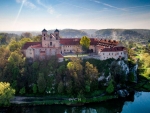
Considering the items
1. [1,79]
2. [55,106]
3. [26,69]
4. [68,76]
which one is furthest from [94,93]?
[1,79]

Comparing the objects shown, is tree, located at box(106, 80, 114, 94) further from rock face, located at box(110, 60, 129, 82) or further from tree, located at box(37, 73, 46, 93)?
tree, located at box(37, 73, 46, 93)

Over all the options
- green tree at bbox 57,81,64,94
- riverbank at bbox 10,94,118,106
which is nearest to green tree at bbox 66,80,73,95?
green tree at bbox 57,81,64,94

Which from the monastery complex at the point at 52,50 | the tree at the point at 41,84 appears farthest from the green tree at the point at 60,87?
the monastery complex at the point at 52,50

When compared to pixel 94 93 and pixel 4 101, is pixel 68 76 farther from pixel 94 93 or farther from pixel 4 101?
pixel 4 101

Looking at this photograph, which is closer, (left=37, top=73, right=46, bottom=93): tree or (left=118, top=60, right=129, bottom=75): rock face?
(left=37, top=73, right=46, bottom=93): tree

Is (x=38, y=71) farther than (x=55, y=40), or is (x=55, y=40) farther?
(x=55, y=40)

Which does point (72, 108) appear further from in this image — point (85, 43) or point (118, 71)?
point (85, 43)

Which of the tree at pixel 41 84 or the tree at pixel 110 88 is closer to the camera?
the tree at pixel 41 84

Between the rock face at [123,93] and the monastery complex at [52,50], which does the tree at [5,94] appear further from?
the rock face at [123,93]

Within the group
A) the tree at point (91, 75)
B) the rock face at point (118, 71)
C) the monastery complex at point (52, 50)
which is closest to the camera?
the tree at point (91, 75)
